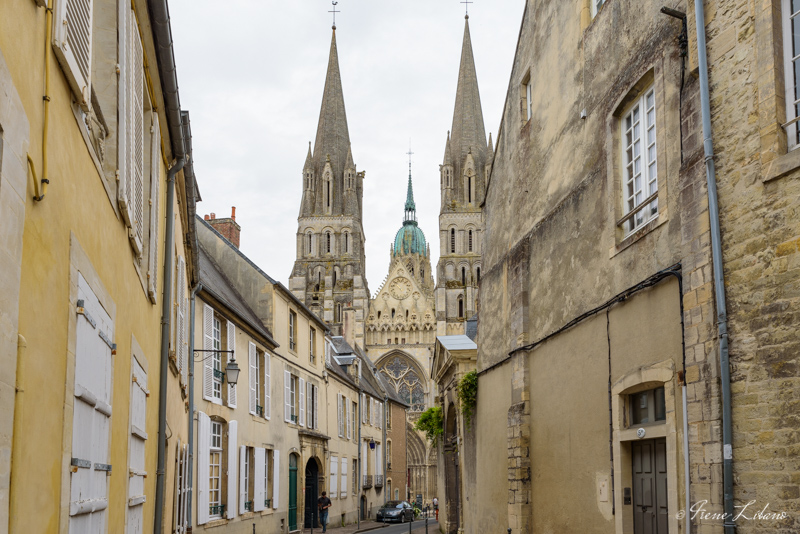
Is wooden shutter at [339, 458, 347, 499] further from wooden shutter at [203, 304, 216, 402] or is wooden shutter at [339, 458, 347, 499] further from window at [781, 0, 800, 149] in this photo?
window at [781, 0, 800, 149]

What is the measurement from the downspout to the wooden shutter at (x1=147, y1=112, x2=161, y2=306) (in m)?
0.68

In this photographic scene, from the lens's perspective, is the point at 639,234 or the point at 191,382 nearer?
the point at 639,234

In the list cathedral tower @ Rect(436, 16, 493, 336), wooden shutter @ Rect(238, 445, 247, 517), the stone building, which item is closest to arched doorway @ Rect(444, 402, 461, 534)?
wooden shutter @ Rect(238, 445, 247, 517)

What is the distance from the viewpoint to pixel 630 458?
27.5 ft

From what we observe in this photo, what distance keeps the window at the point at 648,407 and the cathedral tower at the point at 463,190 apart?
58.2m

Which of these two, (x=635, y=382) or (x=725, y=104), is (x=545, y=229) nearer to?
(x=635, y=382)

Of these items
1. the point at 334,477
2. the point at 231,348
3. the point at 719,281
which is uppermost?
the point at 231,348

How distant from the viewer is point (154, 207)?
7.26 m

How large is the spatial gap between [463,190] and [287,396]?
50747 millimetres

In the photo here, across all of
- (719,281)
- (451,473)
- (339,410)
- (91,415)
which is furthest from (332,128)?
(91,415)

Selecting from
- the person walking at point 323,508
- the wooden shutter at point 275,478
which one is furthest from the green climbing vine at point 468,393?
the person walking at point 323,508

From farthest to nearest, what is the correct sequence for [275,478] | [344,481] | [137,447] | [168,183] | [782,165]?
[344,481]
[275,478]
[168,183]
[137,447]
[782,165]

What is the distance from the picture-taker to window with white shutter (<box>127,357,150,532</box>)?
6.11 meters

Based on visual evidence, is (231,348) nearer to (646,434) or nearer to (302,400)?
(302,400)
